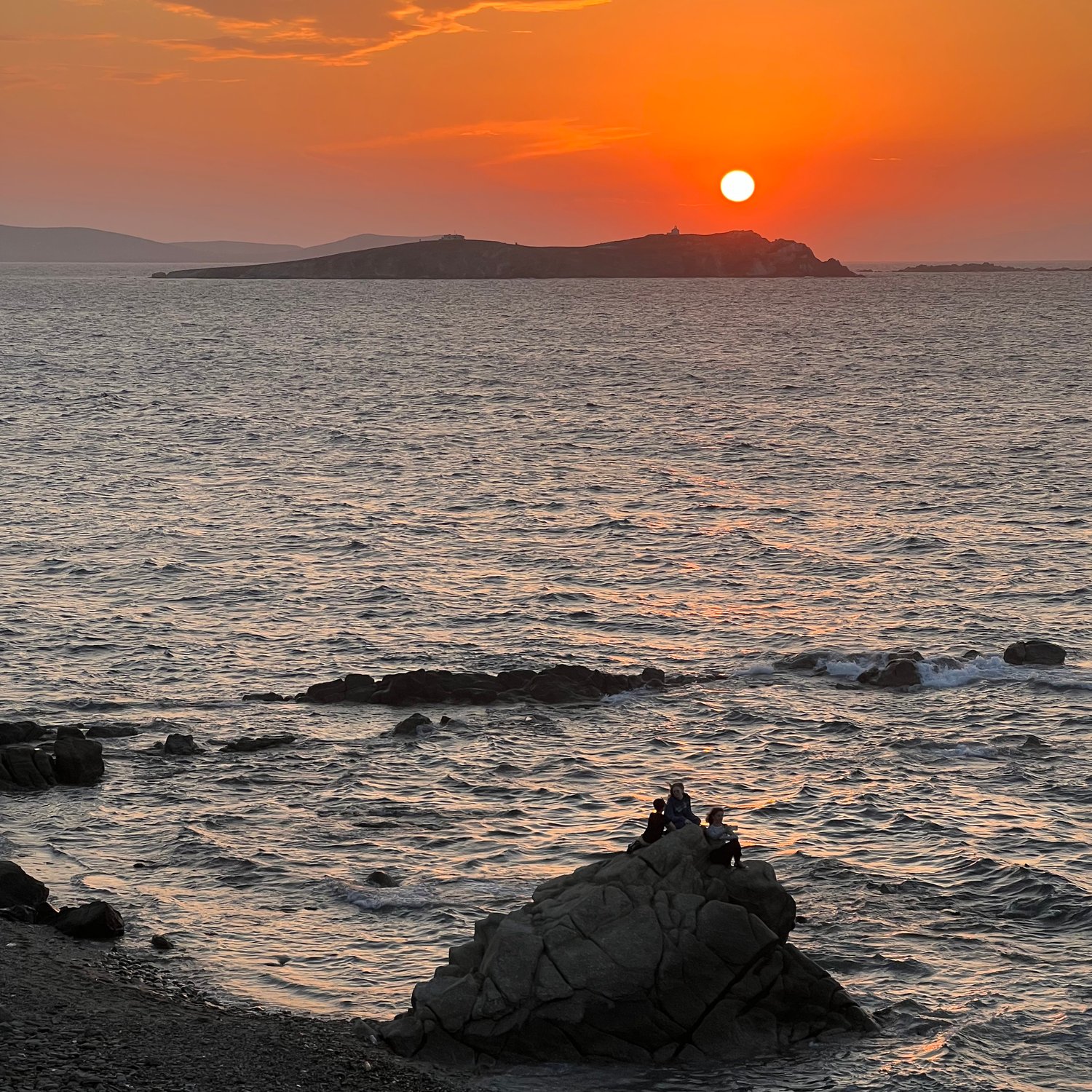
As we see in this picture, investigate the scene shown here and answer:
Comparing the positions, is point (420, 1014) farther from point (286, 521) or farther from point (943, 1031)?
point (286, 521)

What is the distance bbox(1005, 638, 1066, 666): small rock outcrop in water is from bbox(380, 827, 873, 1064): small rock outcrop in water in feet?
81.5

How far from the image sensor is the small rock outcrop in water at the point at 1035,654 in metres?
45.4

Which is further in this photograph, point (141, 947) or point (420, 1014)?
point (141, 947)

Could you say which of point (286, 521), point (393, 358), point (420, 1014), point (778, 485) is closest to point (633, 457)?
point (778, 485)

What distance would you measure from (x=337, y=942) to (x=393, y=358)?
15833cm

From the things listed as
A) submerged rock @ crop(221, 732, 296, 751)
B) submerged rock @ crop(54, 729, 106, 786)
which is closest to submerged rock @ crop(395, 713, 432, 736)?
submerged rock @ crop(221, 732, 296, 751)

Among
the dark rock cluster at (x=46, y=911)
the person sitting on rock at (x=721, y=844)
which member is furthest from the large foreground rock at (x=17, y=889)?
the person sitting on rock at (x=721, y=844)

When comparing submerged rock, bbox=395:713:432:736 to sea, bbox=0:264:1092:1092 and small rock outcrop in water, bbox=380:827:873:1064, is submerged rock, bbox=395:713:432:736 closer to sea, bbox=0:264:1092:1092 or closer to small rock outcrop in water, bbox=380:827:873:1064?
sea, bbox=0:264:1092:1092

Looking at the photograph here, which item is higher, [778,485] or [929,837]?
[778,485]

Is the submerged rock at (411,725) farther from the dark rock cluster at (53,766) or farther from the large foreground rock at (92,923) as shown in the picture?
the large foreground rock at (92,923)

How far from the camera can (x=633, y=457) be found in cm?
9381

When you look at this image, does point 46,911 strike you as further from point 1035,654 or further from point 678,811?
point 1035,654

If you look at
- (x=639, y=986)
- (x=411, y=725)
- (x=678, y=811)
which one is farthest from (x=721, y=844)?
(x=411, y=725)

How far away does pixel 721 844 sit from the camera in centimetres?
2339
